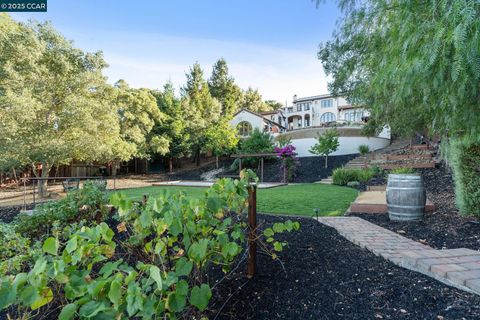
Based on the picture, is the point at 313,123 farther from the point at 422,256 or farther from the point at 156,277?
the point at 156,277

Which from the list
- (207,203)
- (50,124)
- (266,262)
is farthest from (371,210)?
(50,124)

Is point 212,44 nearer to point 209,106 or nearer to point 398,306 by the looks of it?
point 398,306

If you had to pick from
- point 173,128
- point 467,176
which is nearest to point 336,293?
point 467,176

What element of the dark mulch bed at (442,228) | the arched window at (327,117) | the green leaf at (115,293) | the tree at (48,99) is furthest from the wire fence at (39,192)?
the arched window at (327,117)

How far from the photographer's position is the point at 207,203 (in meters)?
1.62

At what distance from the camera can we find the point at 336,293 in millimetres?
2049

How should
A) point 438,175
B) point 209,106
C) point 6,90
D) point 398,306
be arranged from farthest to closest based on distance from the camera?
1. point 209,106
2. point 438,175
3. point 6,90
4. point 398,306

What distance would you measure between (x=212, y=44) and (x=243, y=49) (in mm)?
1372

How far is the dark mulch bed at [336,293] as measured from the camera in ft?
5.97

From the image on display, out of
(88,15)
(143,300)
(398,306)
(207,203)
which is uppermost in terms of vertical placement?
(88,15)

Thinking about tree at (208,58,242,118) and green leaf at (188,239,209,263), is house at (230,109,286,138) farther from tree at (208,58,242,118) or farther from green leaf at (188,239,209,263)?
green leaf at (188,239,209,263)

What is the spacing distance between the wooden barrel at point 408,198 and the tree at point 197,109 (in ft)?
54.1

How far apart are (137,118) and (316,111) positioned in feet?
85.2

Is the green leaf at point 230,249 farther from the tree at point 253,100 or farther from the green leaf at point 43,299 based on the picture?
the tree at point 253,100
